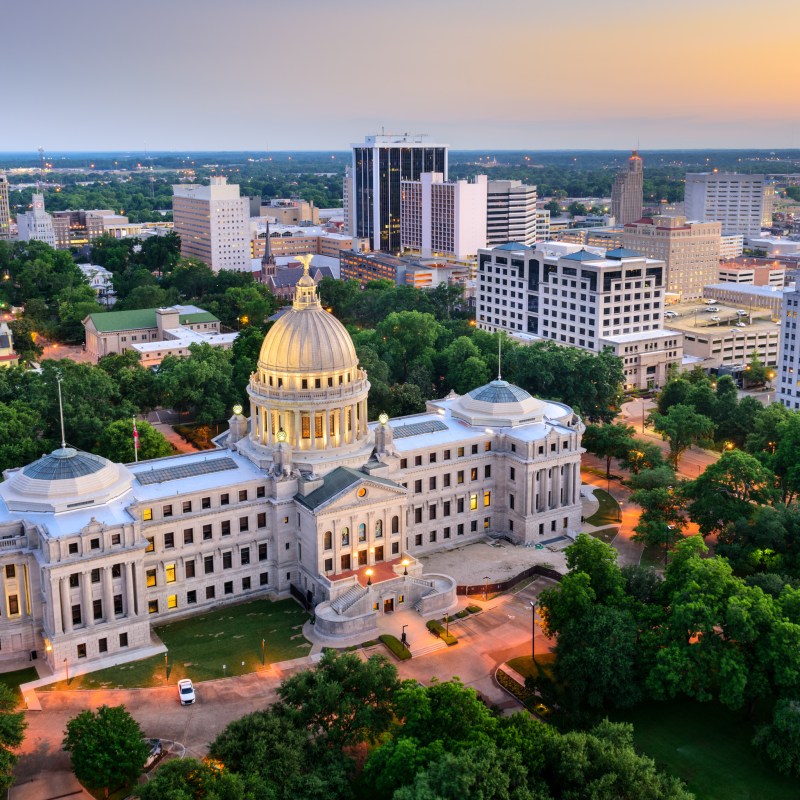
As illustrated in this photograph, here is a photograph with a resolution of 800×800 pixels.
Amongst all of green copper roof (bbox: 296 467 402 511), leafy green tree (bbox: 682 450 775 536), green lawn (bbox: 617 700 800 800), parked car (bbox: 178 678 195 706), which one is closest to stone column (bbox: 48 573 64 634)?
parked car (bbox: 178 678 195 706)

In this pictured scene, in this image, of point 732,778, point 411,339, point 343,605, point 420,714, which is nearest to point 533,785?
point 420,714

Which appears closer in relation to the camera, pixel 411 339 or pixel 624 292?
pixel 411 339

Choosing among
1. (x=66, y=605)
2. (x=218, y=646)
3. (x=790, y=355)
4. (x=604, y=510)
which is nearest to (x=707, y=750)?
(x=218, y=646)

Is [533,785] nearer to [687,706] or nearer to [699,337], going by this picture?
[687,706]

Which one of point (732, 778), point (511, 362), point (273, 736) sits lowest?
point (732, 778)

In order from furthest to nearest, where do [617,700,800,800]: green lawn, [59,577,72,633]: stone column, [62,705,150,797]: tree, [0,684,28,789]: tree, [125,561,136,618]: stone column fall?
[125,561,136,618]: stone column → [59,577,72,633]: stone column → [617,700,800,800]: green lawn → [62,705,150,797]: tree → [0,684,28,789]: tree

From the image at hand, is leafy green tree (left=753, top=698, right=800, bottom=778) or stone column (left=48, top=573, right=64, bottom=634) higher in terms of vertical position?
stone column (left=48, top=573, right=64, bottom=634)

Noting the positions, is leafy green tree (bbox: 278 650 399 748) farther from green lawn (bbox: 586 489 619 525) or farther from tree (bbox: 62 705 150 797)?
green lawn (bbox: 586 489 619 525)
